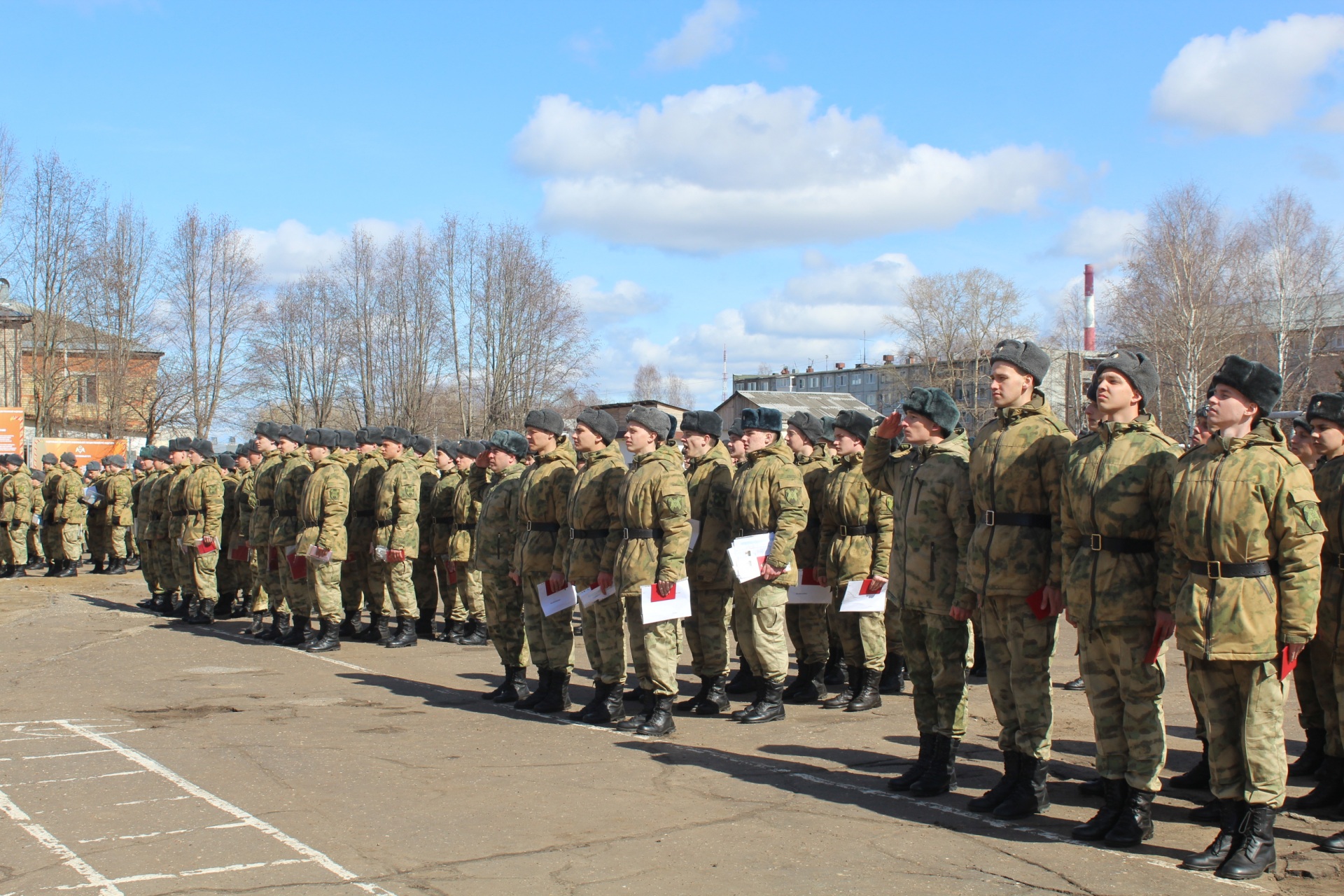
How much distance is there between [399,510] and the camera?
1252cm

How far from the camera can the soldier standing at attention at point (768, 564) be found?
27.7 ft

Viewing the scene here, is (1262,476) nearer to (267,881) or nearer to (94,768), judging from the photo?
(267,881)

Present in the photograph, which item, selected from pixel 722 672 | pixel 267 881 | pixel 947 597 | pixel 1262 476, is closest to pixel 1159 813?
pixel 947 597

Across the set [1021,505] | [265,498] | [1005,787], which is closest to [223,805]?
[1005,787]

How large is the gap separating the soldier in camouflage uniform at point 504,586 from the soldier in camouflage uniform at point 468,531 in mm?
2591

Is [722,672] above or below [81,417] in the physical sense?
below

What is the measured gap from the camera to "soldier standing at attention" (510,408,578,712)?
8.95 meters

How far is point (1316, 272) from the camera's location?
41.9 m

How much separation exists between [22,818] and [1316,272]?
45931 millimetres

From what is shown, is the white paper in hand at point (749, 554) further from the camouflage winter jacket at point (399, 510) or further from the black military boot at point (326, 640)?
the black military boot at point (326, 640)

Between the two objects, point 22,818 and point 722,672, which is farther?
point 722,672

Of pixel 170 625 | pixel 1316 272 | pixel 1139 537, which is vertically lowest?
pixel 170 625

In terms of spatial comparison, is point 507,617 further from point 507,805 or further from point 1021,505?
point 1021,505

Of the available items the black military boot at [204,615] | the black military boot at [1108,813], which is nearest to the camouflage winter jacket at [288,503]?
the black military boot at [204,615]
